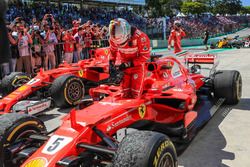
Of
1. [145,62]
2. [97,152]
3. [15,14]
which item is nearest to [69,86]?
[145,62]

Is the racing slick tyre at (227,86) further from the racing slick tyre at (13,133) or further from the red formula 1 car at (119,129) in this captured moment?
the racing slick tyre at (13,133)

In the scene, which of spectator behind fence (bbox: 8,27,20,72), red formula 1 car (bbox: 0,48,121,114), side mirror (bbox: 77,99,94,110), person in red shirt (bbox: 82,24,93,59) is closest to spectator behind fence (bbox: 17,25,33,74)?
spectator behind fence (bbox: 8,27,20,72)

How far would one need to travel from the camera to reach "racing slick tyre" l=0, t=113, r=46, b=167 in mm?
3383

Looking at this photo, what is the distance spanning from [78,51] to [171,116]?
27.3 feet

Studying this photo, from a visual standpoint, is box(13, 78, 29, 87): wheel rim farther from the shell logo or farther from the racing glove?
the shell logo

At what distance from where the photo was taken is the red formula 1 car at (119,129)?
294cm

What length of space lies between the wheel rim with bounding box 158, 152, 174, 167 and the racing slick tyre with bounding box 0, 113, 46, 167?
1.50 meters

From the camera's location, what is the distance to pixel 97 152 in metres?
3.07

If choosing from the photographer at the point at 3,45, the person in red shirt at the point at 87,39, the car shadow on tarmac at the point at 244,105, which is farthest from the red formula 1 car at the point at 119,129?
the person in red shirt at the point at 87,39

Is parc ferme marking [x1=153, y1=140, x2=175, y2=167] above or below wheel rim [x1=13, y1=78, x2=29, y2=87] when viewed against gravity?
below

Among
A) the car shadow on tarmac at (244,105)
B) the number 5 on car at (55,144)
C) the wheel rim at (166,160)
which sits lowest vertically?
the car shadow on tarmac at (244,105)

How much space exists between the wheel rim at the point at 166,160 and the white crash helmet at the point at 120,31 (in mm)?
1981

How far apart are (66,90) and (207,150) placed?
11.4 feet

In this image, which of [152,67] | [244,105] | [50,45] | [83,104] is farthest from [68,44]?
→ [83,104]
